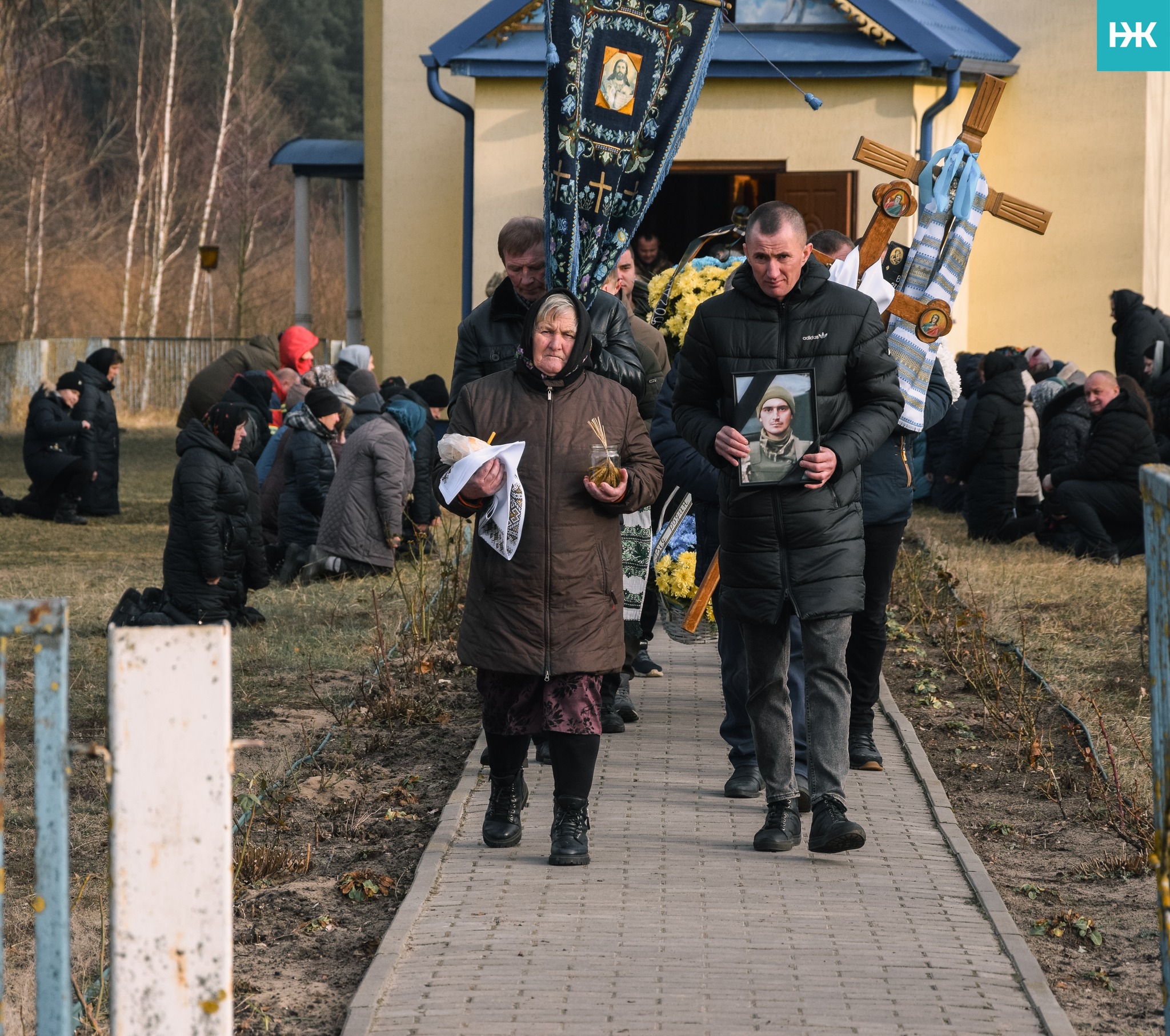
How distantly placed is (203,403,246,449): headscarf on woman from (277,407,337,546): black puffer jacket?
9.30 feet

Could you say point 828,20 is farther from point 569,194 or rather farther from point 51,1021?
point 51,1021

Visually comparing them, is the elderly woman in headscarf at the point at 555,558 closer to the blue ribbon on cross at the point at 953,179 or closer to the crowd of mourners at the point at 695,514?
the crowd of mourners at the point at 695,514

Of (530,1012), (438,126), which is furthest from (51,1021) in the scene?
(438,126)

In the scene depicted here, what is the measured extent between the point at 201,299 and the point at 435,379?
4057cm

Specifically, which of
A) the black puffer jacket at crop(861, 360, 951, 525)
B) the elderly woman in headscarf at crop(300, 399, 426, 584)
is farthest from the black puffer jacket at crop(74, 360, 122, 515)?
the black puffer jacket at crop(861, 360, 951, 525)

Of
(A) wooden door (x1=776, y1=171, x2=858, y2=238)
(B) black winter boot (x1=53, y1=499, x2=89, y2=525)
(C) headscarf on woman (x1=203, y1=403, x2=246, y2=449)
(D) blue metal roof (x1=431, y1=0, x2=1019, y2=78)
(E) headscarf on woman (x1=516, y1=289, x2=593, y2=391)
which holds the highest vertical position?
(D) blue metal roof (x1=431, y1=0, x2=1019, y2=78)

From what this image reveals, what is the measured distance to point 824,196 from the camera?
16250 millimetres

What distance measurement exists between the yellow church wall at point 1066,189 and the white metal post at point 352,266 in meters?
9.15

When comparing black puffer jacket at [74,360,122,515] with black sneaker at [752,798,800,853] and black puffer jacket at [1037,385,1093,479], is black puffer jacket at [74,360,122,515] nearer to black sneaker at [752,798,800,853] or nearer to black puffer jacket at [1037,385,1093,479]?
black puffer jacket at [1037,385,1093,479]

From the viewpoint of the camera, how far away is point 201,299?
52.4m

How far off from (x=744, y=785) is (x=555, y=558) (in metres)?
1.50

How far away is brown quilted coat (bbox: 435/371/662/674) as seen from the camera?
514cm

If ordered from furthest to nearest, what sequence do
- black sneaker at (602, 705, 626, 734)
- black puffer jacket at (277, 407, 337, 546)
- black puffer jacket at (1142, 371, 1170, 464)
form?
black puffer jacket at (1142, 371, 1170, 464), black puffer jacket at (277, 407, 337, 546), black sneaker at (602, 705, 626, 734)

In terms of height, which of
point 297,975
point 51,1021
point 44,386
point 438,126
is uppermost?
point 438,126
